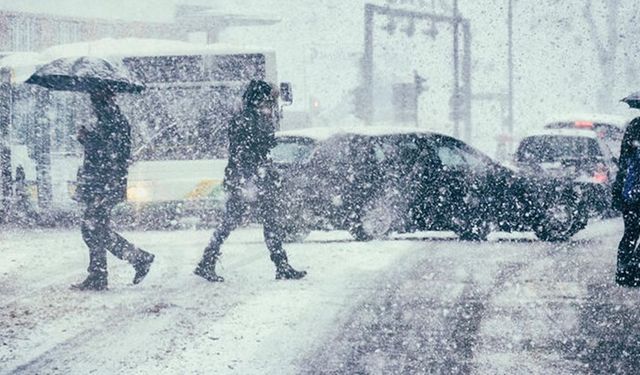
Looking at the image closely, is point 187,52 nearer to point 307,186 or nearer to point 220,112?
point 220,112

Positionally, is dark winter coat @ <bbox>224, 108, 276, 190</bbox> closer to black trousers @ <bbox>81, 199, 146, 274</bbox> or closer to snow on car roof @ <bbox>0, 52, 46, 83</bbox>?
black trousers @ <bbox>81, 199, 146, 274</bbox>

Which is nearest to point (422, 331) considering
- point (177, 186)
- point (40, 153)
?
point (177, 186)

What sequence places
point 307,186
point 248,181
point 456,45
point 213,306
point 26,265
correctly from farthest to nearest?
point 456,45
point 307,186
point 26,265
point 248,181
point 213,306

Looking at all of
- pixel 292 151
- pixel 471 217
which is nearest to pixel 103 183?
pixel 292 151

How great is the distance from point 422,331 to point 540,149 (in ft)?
36.3

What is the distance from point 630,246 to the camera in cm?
870

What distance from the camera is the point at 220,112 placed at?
51.3 feet

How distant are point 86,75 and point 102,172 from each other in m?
0.90

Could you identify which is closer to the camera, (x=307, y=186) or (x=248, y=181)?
(x=248, y=181)

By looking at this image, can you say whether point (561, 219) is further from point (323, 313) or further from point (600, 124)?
point (600, 124)

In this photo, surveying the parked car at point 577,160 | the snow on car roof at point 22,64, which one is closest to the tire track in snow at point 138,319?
the parked car at point 577,160

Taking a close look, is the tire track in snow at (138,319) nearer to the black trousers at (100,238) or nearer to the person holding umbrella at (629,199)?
the black trousers at (100,238)

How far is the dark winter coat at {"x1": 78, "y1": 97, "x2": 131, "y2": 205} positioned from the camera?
898 cm

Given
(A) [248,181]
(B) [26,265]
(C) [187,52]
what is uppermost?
(C) [187,52]
